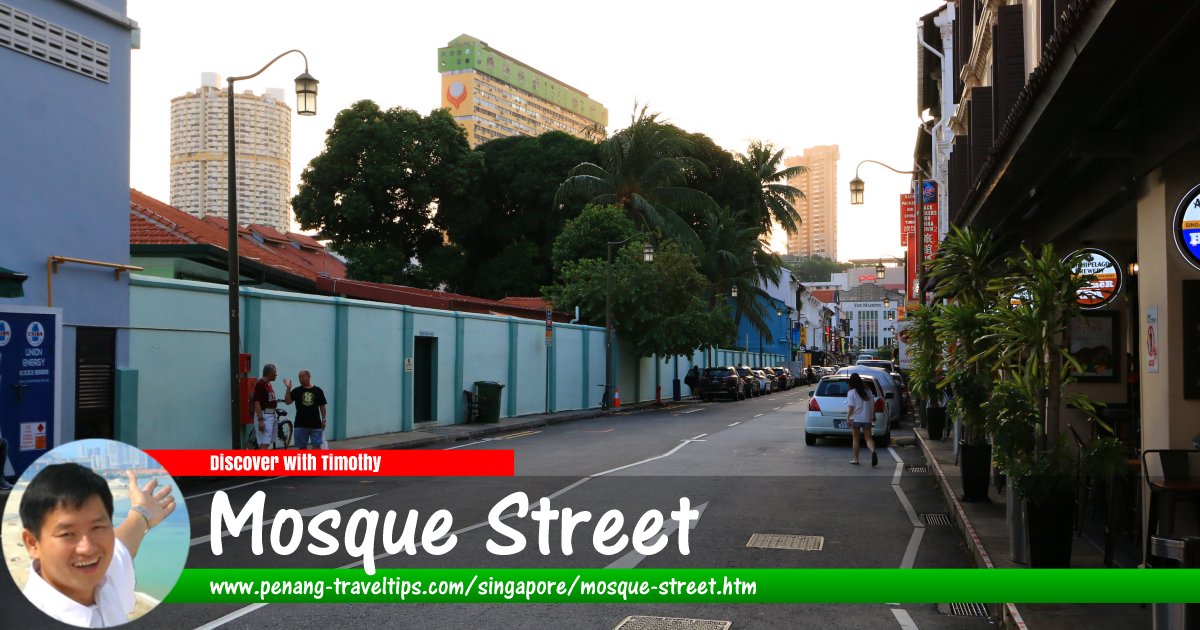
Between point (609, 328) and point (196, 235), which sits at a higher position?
point (196, 235)

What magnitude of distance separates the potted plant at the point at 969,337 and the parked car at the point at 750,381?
36.1 meters

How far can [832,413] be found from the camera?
2114cm

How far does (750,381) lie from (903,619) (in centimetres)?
4432

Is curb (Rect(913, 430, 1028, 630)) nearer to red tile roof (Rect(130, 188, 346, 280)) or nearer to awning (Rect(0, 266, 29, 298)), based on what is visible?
awning (Rect(0, 266, 29, 298))

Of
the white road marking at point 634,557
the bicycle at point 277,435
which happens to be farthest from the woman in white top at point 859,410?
the bicycle at point 277,435

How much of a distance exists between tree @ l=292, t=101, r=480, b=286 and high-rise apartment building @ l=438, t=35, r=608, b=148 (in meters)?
80.6

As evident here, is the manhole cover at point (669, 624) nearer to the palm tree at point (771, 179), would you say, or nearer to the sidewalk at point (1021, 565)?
the sidewalk at point (1021, 565)

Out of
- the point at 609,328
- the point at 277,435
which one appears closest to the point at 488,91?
the point at 609,328

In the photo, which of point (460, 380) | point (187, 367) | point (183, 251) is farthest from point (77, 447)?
point (460, 380)

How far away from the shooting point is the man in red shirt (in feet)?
54.4

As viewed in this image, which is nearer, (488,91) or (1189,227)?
(1189,227)

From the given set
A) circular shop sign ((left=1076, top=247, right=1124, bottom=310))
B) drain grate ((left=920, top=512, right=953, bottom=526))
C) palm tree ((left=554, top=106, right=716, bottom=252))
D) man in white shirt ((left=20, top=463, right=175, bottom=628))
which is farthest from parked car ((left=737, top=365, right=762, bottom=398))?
man in white shirt ((left=20, top=463, right=175, bottom=628))

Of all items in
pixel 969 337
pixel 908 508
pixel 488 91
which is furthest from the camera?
pixel 488 91

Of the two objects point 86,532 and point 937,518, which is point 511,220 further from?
point 86,532
